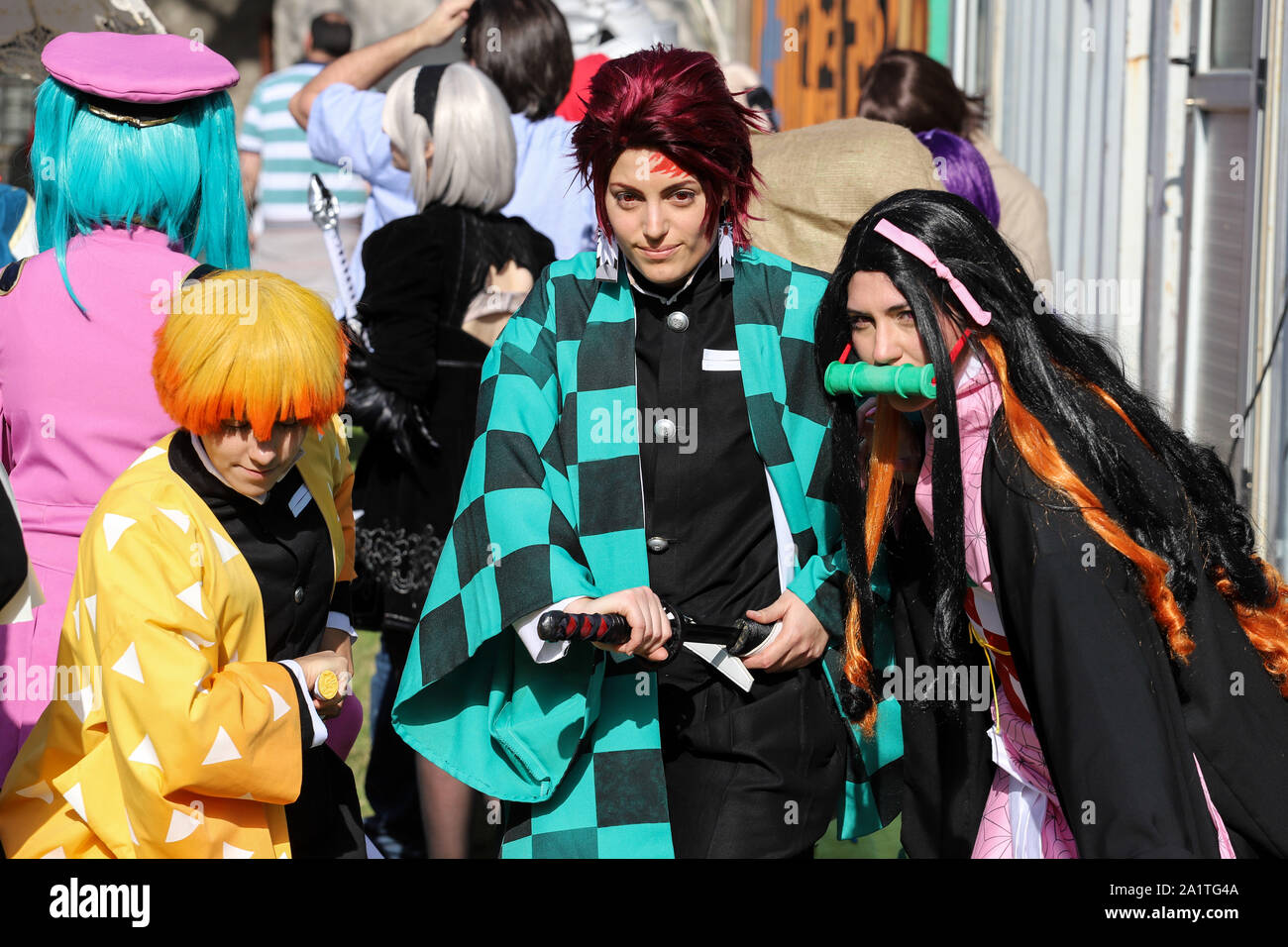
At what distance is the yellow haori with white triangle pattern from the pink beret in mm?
683

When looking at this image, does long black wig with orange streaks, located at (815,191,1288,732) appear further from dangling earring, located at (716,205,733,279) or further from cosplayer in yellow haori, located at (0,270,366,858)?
cosplayer in yellow haori, located at (0,270,366,858)

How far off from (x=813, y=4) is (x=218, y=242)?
8.26m

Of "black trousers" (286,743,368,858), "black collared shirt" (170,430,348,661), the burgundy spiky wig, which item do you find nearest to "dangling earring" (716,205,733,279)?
the burgundy spiky wig

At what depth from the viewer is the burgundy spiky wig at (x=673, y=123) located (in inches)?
103

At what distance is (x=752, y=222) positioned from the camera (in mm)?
3539

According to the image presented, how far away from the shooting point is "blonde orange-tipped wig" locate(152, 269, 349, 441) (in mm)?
2297

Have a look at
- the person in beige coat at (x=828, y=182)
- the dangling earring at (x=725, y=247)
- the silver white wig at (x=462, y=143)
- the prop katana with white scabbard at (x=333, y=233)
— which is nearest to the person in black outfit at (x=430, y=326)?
the silver white wig at (x=462, y=143)

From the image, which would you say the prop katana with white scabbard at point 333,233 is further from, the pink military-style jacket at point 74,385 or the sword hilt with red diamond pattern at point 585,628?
the sword hilt with red diamond pattern at point 585,628

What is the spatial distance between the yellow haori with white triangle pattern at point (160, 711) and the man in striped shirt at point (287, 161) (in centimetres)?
411

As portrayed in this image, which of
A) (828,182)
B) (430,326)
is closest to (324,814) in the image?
(430,326)

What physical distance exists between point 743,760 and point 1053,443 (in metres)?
0.89
